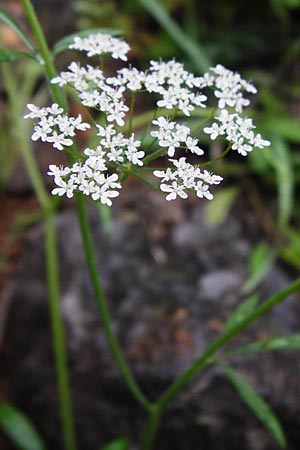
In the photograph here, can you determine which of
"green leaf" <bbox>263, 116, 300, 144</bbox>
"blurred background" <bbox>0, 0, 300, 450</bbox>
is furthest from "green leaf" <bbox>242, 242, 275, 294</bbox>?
"green leaf" <bbox>263, 116, 300, 144</bbox>

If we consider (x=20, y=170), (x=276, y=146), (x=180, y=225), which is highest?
(x=20, y=170)

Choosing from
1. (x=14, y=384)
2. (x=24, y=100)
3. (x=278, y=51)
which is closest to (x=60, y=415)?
(x=14, y=384)

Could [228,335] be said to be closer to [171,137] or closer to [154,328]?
[171,137]

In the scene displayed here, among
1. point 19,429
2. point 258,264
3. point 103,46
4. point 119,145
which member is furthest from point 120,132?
point 258,264

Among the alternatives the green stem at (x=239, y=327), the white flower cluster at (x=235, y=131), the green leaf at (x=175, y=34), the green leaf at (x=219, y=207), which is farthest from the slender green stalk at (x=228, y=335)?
the green leaf at (x=175, y=34)

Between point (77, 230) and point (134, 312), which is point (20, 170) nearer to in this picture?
point (77, 230)

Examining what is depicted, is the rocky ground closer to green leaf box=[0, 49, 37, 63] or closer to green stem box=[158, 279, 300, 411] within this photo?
green stem box=[158, 279, 300, 411]

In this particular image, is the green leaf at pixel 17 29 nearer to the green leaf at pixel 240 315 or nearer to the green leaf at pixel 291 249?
the green leaf at pixel 240 315

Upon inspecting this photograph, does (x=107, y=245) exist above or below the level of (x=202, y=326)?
above
